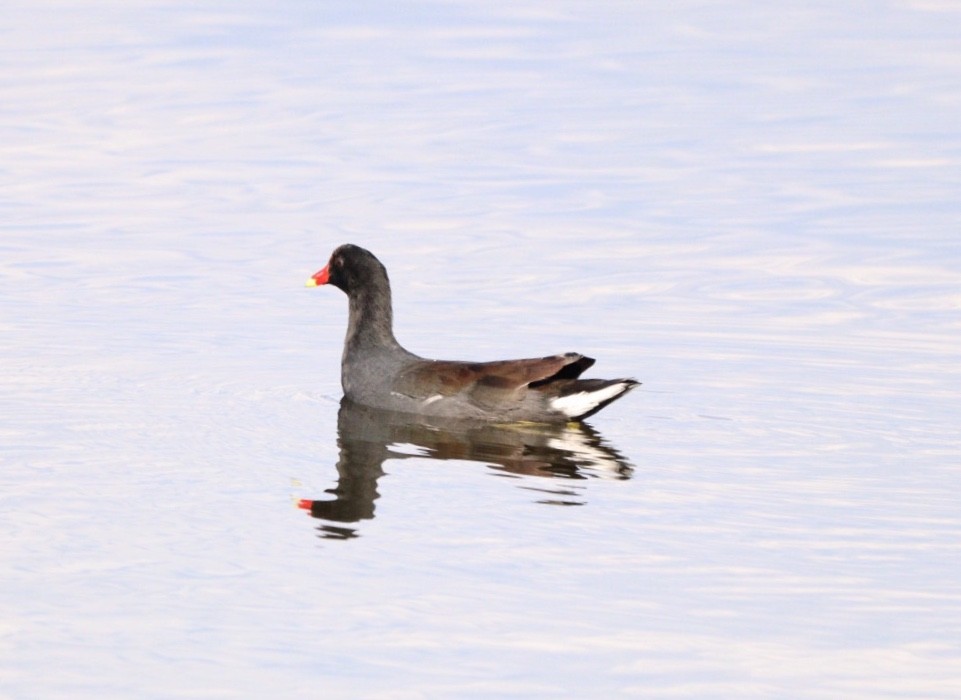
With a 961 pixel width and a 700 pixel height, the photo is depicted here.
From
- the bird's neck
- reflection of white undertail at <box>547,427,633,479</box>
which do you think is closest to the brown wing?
reflection of white undertail at <box>547,427,633,479</box>

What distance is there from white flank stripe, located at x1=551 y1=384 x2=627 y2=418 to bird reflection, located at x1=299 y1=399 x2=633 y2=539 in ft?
0.53

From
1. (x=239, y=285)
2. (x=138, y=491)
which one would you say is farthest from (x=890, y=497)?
(x=239, y=285)

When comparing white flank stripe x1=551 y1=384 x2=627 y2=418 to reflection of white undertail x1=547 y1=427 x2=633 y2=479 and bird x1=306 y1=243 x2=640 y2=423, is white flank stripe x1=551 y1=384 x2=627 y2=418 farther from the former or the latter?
reflection of white undertail x1=547 y1=427 x2=633 y2=479

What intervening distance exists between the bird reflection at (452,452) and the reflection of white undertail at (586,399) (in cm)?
16

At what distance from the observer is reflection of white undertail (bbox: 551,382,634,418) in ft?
45.9

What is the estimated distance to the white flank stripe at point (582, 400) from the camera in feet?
46.1

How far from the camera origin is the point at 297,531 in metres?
11.0

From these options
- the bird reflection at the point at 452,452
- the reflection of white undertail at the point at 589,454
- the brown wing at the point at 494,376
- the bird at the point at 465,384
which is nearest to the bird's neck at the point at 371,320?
the bird at the point at 465,384

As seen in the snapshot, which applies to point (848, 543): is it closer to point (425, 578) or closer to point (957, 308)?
point (425, 578)

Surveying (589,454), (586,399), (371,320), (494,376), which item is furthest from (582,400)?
(371,320)

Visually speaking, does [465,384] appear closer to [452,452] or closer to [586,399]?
[586,399]

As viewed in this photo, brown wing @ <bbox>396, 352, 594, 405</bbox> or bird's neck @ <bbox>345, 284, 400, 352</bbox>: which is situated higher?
bird's neck @ <bbox>345, 284, 400, 352</bbox>

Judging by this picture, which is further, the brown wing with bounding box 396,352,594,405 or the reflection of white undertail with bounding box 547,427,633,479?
the brown wing with bounding box 396,352,594,405

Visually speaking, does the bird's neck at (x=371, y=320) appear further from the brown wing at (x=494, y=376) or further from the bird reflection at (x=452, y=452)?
the brown wing at (x=494, y=376)
